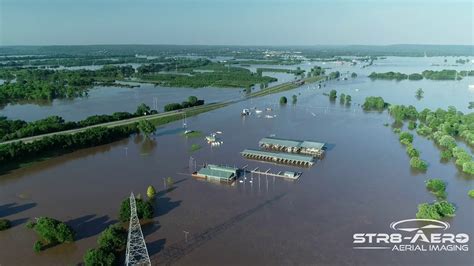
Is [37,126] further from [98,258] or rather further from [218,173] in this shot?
[98,258]

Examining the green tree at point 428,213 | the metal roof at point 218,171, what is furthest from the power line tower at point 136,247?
the green tree at point 428,213

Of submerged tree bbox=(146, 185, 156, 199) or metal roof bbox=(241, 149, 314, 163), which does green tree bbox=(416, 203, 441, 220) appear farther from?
submerged tree bbox=(146, 185, 156, 199)

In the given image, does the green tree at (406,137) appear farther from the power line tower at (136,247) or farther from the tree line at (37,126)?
the tree line at (37,126)

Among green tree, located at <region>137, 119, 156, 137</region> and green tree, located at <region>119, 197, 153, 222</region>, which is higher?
green tree, located at <region>137, 119, 156, 137</region>

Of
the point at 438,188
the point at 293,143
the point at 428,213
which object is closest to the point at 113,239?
the point at 428,213

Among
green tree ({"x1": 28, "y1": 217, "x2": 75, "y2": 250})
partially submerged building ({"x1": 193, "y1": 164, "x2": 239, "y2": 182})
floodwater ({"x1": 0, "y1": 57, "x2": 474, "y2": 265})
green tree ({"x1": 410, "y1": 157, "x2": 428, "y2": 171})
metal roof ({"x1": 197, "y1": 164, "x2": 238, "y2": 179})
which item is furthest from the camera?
green tree ({"x1": 410, "y1": 157, "x2": 428, "y2": 171})

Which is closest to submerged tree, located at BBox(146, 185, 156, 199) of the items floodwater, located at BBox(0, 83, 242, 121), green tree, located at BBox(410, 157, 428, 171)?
green tree, located at BBox(410, 157, 428, 171)
